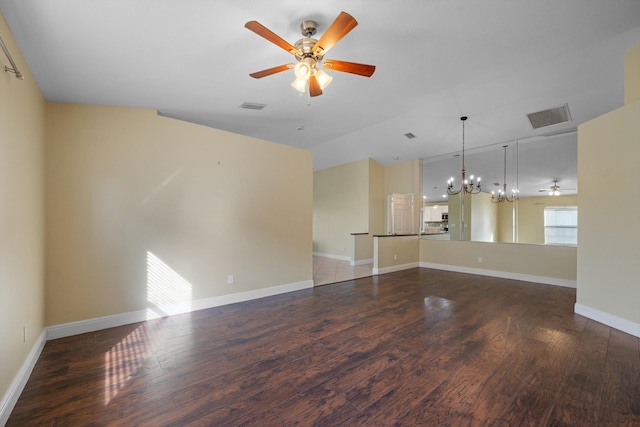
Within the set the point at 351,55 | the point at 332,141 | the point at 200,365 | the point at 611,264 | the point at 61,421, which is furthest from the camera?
the point at 332,141

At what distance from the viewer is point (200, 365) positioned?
227cm

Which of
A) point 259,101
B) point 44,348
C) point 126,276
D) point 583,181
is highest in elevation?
point 259,101

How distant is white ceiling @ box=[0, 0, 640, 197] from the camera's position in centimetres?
208

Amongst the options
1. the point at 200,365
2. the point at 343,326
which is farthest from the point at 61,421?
the point at 343,326

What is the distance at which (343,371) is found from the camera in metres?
2.16

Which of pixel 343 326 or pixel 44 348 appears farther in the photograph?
pixel 343 326

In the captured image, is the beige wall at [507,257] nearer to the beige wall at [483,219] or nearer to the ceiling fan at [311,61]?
the beige wall at [483,219]

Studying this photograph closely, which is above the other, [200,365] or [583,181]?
[583,181]

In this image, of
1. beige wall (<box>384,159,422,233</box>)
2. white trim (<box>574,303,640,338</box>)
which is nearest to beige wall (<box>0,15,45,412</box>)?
white trim (<box>574,303,640,338</box>)

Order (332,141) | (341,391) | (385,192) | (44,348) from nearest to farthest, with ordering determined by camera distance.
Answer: (341,391), (44,348), (332,141), (385,192)

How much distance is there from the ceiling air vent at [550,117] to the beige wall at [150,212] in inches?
183

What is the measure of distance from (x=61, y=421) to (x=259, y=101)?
3635 millimetres

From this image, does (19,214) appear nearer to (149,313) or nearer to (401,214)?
(149,313)

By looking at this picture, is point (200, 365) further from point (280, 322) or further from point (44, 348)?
point (44, 348)
